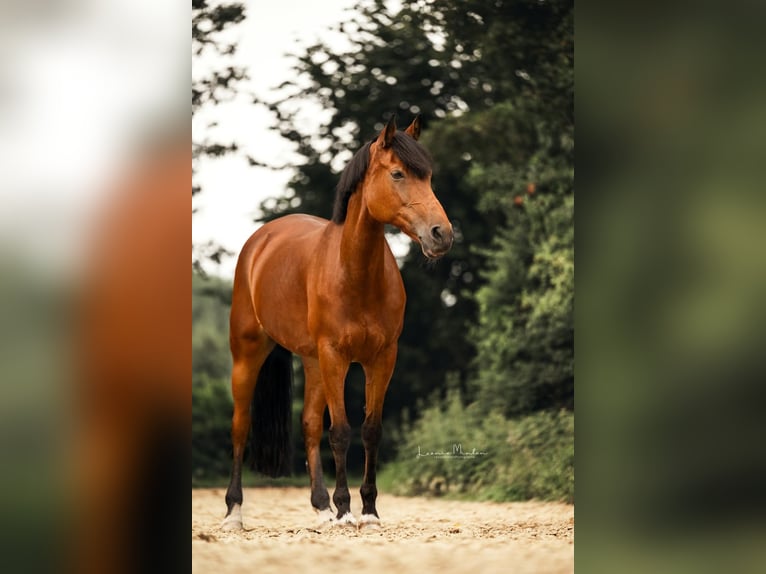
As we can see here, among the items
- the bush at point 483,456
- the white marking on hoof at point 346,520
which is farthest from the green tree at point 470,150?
the white marking on hoof at point 346,520

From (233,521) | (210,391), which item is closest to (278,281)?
(233,521)

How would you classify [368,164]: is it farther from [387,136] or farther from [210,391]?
[210,391]

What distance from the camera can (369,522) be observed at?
5535 mm

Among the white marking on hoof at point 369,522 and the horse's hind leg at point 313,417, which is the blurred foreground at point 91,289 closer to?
the white marking on hoof at point 369,522

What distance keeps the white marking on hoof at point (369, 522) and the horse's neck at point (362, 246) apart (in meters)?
1.35

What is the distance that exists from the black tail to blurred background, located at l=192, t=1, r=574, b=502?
61 cm

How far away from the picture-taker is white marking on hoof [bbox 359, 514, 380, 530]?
5.52 m

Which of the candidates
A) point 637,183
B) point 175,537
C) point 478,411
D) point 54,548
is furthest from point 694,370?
point 478,411

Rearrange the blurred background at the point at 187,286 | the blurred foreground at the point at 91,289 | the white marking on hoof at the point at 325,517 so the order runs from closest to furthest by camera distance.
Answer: the blurred background at the point at 187,286, the blurred foreground at the point at 91,289, the white marking on hoof at the point at 325,517

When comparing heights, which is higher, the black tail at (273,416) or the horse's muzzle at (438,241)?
the horse's muzzle at (438,241)

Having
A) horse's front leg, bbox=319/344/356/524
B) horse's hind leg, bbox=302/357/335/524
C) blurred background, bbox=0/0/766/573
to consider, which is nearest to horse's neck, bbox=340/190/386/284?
horse's front leg, bbox=319/344/356/524

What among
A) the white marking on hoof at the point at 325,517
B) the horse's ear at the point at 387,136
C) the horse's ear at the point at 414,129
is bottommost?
the white marking on hoof at the point at 325,517

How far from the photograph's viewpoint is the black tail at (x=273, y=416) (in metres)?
6.26

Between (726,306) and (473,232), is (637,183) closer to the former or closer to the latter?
(726,306)
